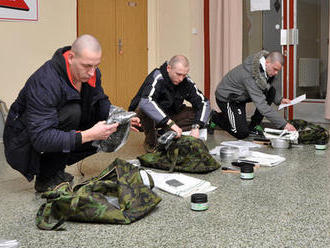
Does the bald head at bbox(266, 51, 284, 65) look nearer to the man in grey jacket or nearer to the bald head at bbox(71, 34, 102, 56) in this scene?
the man in grey jacket

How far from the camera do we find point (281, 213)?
6.09ft

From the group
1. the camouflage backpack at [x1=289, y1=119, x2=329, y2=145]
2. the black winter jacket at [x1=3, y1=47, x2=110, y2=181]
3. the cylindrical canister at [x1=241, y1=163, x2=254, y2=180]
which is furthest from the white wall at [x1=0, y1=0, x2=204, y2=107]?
the cylindrical canister at [x1=241, y1=163, x2=254, y2=180]

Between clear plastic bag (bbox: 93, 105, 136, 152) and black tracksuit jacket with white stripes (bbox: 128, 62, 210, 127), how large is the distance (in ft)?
2.13

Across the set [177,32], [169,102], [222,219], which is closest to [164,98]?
[169,102]

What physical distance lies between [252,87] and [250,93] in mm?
52

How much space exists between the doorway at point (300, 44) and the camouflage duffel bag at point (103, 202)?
3.20m

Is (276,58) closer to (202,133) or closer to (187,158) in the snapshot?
(202,133)

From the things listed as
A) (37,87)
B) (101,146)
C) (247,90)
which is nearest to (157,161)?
(101,146)

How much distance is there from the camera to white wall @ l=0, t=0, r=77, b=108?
388 cm

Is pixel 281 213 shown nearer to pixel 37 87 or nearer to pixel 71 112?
pixel 71 112

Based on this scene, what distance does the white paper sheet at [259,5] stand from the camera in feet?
15.7

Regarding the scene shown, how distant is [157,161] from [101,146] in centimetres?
45

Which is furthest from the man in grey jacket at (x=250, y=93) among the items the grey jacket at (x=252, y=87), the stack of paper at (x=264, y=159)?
the stack of paper at (x=264, y=159)

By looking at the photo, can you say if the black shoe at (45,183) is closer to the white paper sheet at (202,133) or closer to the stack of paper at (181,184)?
the stack of paper at (181,184)
